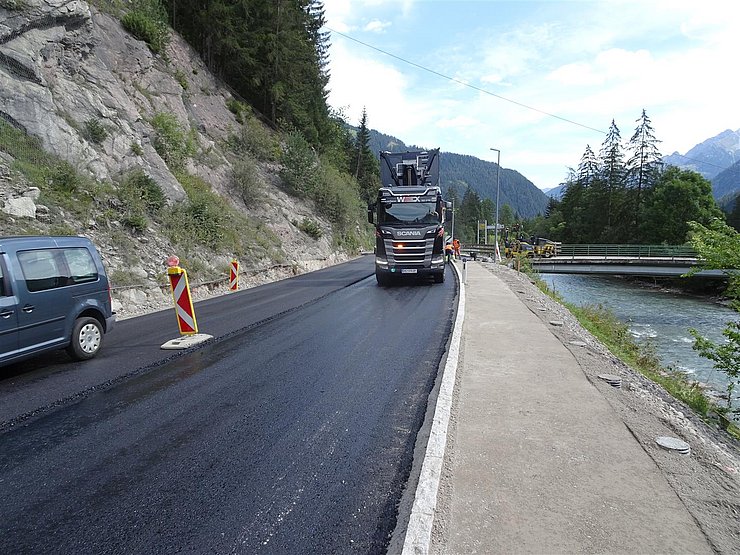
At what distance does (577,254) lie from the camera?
50.7m

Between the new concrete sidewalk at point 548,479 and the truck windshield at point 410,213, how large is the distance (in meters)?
9.21

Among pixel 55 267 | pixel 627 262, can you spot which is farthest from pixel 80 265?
pixel 627 262

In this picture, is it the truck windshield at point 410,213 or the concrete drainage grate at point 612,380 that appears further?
the truck windshield at point 410,213

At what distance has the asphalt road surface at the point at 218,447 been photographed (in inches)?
108

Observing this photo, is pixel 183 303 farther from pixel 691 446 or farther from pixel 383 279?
pixel 383 279

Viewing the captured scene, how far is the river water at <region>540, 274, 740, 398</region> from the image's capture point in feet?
44.1

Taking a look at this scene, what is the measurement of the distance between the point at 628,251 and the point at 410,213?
143 ft

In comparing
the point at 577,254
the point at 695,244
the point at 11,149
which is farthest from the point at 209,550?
the point at 577,254

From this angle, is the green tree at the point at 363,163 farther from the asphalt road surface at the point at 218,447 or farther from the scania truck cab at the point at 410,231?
the asphalt road surface at the point at 218,447

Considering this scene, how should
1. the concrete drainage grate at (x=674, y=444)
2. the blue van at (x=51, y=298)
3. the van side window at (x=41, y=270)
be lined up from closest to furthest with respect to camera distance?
the concrete drainage grate at (x=674, y=444), the blue van at (x=51, y=298), the van side window at (x=41, y=270)

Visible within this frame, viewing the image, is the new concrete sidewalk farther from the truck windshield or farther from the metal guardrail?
the metal guardrail

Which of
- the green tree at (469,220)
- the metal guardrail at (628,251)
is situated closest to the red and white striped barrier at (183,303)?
the metal guardrail at (628,251)

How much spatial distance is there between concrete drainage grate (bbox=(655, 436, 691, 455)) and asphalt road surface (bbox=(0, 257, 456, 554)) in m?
2.22

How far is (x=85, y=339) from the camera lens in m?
6.53
